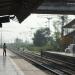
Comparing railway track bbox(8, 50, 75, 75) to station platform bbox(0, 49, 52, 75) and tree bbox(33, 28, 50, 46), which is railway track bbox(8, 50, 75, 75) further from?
tree bbox(33, 28, 50, 46)

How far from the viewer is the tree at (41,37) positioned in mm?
123000

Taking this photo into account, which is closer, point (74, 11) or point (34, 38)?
point (74, 11)

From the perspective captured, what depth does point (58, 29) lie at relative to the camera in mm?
106500

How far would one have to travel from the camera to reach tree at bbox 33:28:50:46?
12300cm

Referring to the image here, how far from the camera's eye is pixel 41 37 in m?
131

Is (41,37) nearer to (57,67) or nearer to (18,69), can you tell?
(57,67)

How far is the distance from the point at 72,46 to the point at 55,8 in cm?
1996

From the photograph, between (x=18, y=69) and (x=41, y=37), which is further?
(x=41, y=37)

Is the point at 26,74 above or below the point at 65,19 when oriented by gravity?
below

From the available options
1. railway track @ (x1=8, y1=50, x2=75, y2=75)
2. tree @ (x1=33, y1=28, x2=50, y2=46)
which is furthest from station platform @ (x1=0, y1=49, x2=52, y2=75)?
tree @ (x1=33, y1=28, x2=50, y2=46)

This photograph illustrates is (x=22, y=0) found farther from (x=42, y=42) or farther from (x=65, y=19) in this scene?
(x=42, y=42)

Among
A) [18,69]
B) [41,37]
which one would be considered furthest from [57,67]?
[41,37]

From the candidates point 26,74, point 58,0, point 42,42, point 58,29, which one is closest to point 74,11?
point 58,0

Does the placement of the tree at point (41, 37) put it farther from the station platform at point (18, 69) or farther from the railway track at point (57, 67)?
the station platform at point (18, 69)
